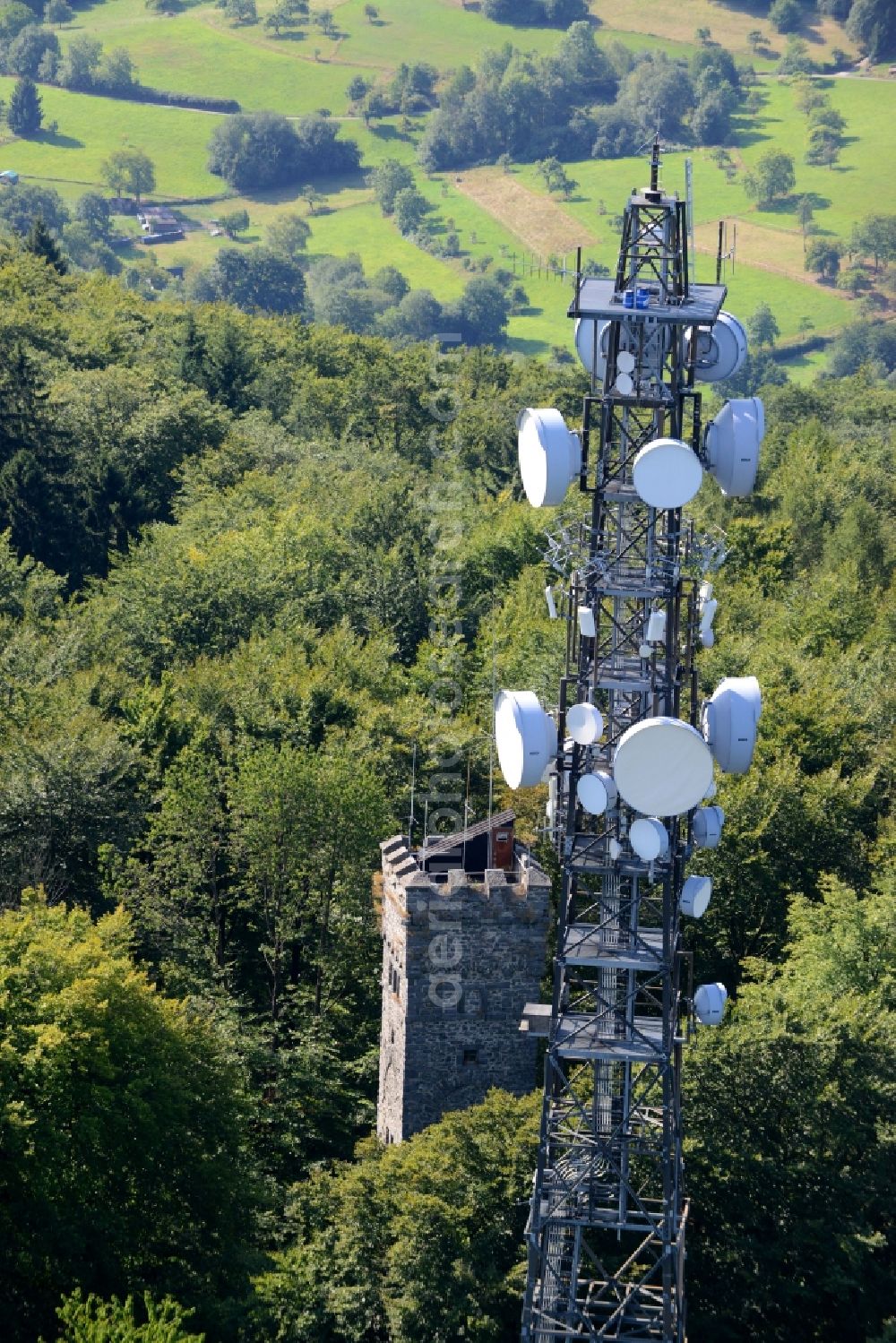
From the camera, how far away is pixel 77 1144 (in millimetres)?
40938

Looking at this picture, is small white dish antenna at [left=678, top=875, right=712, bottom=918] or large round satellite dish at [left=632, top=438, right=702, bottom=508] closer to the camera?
large round satellite dish at [left=632, top=438, right=702, bottom=508]

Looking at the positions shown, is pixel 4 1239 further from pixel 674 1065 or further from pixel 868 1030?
pixel 868 1030

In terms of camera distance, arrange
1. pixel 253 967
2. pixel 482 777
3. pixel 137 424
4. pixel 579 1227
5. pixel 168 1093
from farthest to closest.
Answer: pixel 137 424
pixel 482 777
pixel 253 967
pixel 168 1093
pixel 579 1227

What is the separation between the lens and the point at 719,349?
33250mm

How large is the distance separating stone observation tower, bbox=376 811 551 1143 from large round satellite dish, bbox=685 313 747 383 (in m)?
13.3

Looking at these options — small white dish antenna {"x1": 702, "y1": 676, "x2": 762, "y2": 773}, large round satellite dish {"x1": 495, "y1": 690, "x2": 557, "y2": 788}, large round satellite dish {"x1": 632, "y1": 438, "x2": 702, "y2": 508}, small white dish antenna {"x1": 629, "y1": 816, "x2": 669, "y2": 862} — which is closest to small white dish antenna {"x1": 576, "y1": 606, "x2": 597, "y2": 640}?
large round satellite dish {"x1": 495, "y1": 690, "x2": 557, "y2": 788}

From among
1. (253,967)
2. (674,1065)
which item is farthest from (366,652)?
(674,1065)

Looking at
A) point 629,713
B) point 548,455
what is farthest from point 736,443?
point 629,713

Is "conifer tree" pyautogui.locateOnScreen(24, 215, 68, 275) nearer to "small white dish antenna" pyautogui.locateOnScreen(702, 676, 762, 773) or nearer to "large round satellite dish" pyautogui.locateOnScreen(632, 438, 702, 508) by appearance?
"small white dish antenna" pyautogui.locateOnScreen(702, 676, 762, 773)

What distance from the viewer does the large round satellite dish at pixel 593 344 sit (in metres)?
33.0

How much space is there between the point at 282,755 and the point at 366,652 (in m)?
14.4

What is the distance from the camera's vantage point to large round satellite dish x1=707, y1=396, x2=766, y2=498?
3334cm

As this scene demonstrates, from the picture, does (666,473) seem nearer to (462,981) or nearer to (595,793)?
(595,793)

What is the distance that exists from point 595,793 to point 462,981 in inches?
491
